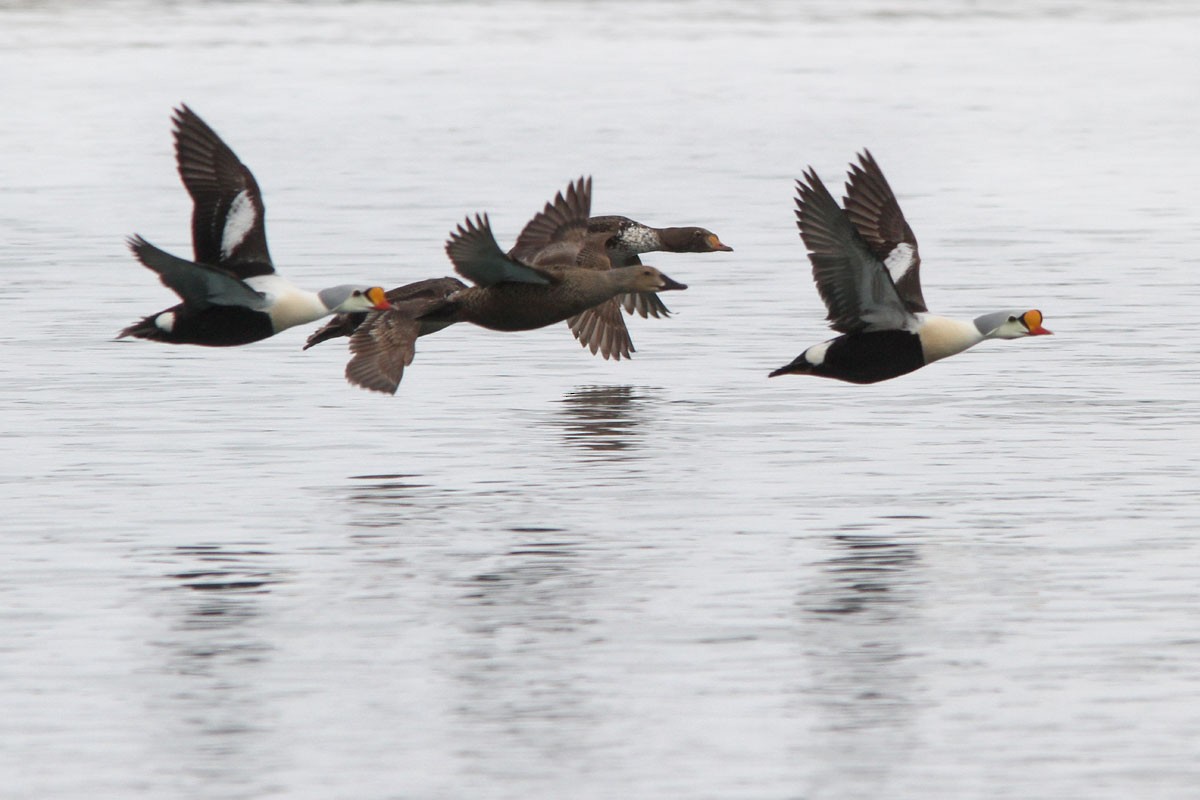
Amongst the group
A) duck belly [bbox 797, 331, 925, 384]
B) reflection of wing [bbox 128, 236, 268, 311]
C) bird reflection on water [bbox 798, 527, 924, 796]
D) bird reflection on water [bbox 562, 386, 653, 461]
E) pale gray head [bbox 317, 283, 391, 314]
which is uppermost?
reflection of wing [bbox 128, 236, 268, 311]

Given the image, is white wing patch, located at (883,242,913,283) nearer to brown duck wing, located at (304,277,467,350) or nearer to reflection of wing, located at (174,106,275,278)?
brown duck wing, located at (304,277,467,350)

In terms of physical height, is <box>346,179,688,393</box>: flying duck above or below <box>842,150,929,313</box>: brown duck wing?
below

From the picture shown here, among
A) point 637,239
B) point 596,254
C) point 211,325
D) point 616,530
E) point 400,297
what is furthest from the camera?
point 637,239

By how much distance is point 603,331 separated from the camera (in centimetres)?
1608

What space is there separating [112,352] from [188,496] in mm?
4635

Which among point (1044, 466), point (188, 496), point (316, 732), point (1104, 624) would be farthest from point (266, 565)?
point (1044, 466)

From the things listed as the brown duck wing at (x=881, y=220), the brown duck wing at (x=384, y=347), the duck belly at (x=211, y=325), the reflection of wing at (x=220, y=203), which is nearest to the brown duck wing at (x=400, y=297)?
the brown duck wing at (x=384, y=347)

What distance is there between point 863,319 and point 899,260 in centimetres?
102

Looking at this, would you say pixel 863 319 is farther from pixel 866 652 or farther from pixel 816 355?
pixel 866 652

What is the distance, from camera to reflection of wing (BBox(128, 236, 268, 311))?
12695 millimetres

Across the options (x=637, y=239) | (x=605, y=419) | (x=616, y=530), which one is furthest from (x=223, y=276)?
(x=637, y=239)

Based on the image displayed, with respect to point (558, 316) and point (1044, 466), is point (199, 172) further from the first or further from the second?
point (1044, 466)

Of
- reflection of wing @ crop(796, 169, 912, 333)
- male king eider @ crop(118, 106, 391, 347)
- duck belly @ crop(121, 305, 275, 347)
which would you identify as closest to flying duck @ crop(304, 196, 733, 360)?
male king eider @ crop(118, 106, 391, 347)

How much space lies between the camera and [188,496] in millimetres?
11641
